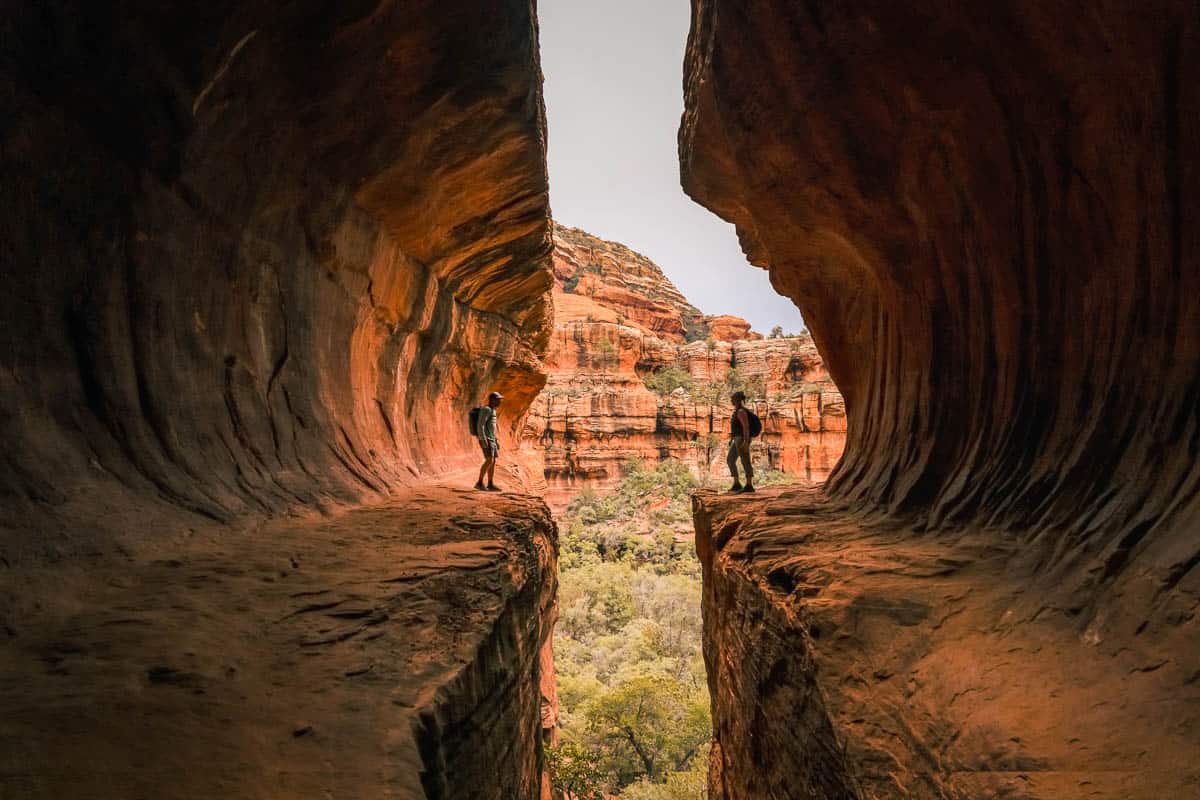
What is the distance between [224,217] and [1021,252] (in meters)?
5.85

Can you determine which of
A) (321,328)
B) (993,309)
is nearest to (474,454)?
(321,328)

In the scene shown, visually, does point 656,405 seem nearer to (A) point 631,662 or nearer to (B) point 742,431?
(A) point 631,662

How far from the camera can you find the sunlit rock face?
261 centimetres

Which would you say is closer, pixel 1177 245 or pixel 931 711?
pixel 931 711

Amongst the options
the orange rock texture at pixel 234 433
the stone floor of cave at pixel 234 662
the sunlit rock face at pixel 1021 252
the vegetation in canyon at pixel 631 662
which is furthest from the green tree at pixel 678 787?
the stone floor of cave at pixel 234 662

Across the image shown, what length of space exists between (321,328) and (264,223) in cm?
143

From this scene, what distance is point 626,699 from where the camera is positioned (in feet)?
35.5

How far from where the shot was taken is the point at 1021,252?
3.79m

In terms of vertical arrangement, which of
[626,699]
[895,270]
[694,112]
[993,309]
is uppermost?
[694,112]

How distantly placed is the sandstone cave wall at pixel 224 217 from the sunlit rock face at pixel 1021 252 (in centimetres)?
290

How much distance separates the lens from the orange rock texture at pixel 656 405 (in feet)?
110

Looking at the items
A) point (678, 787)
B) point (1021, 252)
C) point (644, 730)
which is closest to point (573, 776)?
point (678, 787)

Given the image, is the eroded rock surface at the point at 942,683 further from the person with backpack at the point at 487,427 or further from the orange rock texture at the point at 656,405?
the orange rock texture at the point at 656,405

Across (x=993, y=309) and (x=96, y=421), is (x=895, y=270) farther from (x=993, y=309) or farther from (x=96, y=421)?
(x=96, y=421)
